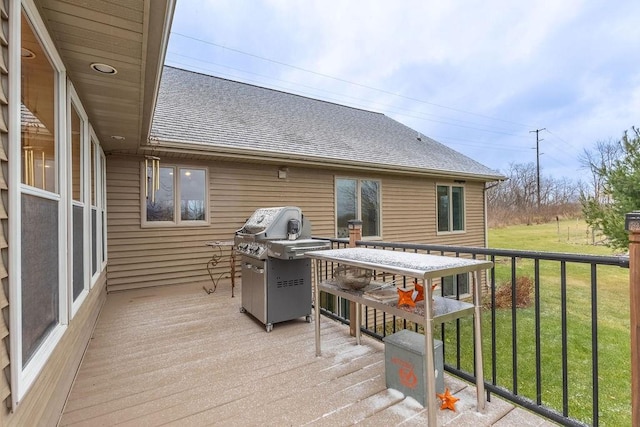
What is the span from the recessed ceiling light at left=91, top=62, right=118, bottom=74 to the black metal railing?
2624mm

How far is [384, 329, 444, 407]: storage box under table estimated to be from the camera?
82.5 inches

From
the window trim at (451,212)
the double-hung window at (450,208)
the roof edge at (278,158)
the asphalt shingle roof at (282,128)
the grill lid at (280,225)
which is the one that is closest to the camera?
the grill lid at (280,225)

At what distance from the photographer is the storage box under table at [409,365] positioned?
2.10 metres

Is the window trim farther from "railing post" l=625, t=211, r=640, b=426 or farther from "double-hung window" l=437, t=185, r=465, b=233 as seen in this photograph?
"railing post" l=625, t=211, r=640, b=426

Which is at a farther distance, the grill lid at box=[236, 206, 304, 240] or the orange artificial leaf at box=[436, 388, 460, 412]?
the grill lid at box=[236, 206, 304, 240]

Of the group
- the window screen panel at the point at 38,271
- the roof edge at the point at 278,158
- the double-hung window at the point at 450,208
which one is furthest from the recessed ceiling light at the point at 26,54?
the double-hung window at the point at 450,208

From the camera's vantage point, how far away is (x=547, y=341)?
726cm

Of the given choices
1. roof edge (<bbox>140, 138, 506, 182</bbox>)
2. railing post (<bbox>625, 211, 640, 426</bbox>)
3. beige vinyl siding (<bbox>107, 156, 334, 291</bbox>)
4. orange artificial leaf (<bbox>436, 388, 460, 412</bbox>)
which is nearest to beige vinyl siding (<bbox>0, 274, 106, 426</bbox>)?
orange artificial leaf (<bbox>436, 388, 460, 412</bbox>)

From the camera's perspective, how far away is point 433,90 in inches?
1446

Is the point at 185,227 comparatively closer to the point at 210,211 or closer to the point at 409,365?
the point at 210,211

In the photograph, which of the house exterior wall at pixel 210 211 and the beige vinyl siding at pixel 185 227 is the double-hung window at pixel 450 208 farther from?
the beige vinyl siding at pixel 185 227

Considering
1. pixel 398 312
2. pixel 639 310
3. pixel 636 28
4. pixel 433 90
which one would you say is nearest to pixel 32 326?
pixel 398 312

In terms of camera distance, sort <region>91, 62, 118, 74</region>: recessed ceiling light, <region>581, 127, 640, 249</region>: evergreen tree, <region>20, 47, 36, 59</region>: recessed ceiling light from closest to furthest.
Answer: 1. <region>20, 47, 36, 59</region>: recessed ceiling light
2. <region>91, 62, 118, 74</region>: recessed ceiling light
3. <region>581, 127, 640, 249</region>: evergreen tree

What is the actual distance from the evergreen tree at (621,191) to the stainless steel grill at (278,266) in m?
8.78
